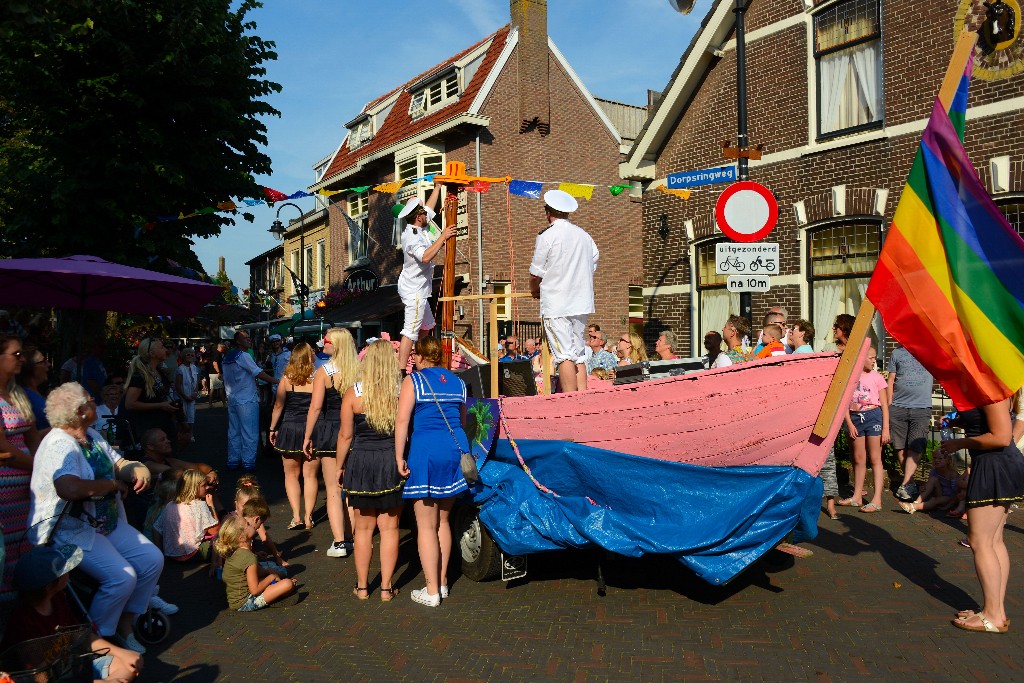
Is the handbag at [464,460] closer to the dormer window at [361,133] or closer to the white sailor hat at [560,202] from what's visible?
the white sailor hat at [560,202]

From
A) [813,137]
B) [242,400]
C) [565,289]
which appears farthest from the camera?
[813,137]

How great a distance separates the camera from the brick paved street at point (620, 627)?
14.3 feet

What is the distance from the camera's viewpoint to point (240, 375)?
10875 mm

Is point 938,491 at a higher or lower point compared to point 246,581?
lower

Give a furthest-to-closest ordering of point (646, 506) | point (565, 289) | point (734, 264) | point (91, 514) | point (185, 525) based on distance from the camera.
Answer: point (734, 264) → point (185, 525) → point (565, 289) → point (646, 506) → point (91, 514)

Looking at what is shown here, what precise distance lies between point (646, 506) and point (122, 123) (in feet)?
40.7

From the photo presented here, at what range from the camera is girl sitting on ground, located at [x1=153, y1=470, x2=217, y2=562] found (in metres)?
6.76

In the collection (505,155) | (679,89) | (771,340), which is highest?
(505,155)

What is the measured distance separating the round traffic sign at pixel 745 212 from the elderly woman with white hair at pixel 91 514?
6621 millimetres

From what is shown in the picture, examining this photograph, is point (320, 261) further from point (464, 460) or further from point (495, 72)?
point (464, 460)

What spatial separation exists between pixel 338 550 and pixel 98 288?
3.93 metres

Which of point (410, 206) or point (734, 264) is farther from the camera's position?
point (734, 264)

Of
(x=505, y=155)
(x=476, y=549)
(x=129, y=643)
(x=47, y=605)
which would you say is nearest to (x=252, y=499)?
(x=129, y=643)

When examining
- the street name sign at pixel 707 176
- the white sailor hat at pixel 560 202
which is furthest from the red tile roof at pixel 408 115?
the white sailor hat at pixel 560 202
